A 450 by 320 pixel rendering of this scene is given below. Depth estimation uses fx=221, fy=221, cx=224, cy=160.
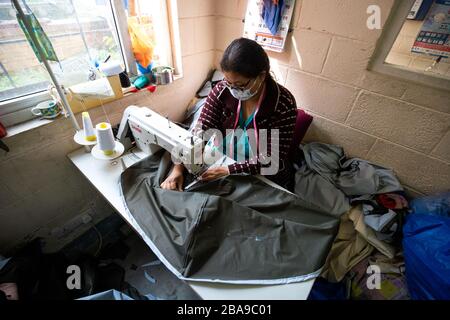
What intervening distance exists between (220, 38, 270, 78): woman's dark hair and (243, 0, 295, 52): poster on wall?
56 cm

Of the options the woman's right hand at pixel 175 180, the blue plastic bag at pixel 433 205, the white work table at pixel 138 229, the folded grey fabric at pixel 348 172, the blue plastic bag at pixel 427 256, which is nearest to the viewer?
the white work table at pixel 138 229

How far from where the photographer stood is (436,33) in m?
1.02

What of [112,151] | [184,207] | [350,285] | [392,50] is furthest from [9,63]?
[350,285]

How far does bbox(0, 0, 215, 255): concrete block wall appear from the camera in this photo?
104cm

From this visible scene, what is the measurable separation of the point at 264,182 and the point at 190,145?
368mm

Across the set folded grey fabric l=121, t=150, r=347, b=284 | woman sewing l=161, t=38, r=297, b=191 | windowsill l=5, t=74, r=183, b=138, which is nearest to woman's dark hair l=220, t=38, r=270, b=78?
woman sewing l=161, t=38, r=297, b=191

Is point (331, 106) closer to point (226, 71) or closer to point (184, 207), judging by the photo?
point (226, 71)

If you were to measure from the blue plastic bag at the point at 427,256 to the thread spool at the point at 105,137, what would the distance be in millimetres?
1446

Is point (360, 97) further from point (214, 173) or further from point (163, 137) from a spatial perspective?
point (163, 137)

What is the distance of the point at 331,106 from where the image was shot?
140cm

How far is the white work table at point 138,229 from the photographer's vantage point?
2.26 feet

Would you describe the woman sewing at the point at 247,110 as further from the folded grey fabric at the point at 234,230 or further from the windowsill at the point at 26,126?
the windowsill at the point at 26,126

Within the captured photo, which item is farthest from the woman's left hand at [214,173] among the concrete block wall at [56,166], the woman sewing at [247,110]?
the concrete block wall at [56,166]
